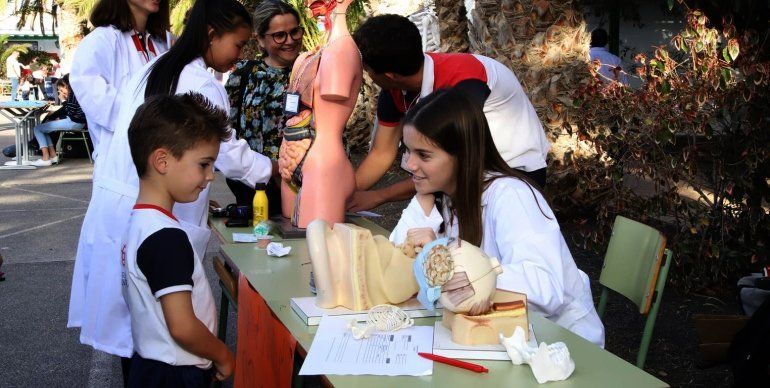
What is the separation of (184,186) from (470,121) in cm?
83

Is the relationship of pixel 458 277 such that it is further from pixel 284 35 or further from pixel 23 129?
pixel 23 129

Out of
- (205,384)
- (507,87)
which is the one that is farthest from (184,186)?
(507,87)

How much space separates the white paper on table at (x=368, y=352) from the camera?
1889mm

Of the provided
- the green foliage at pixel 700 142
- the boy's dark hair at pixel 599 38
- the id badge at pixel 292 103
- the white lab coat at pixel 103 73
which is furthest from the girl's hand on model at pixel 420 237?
the boy's dark hair at pixel 599 38

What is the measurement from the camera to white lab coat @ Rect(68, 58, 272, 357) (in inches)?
109

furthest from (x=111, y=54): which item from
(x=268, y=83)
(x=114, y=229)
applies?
(x=114, y=229)

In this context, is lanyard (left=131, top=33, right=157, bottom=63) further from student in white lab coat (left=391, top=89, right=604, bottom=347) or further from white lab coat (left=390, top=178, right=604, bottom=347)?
white lab coat (left=390, top=178, right=604, bottom=347)

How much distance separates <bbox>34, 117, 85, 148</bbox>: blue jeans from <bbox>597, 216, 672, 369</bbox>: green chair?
11.2 m

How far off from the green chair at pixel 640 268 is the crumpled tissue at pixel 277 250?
1.19m

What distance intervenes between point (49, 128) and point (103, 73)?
9.56 meters

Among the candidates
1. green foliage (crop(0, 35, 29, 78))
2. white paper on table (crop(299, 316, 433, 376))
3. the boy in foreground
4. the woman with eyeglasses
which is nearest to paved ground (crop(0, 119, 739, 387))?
the woman with eyeglasses

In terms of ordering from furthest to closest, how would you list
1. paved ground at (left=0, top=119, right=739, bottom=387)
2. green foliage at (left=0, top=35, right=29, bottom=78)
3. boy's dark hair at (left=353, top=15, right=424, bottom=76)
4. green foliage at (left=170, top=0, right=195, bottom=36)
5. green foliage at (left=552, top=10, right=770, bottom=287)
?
green foliage at (left=0, top=35, right=29, bottom=78)
green foliage at (left=170, top=0, right=195, bottom=36)
green foliage at (left=552, top=10, right=770, bottom=287)
paved ground at (left=0, top=119, right=739, bottom=387)
boy's dark hair at (left=353, top=15, right=424, bottom=76)

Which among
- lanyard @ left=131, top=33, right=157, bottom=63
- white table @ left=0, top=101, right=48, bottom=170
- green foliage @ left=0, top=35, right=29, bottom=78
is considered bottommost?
green foliage @ left=0, top=35, right=29, bottom=78

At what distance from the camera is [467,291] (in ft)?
6.43
